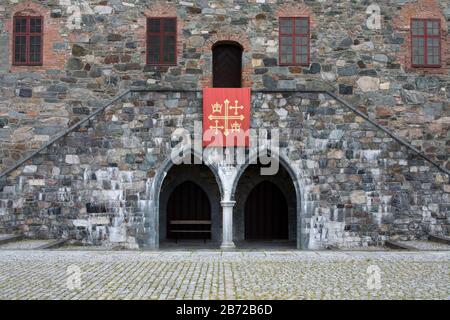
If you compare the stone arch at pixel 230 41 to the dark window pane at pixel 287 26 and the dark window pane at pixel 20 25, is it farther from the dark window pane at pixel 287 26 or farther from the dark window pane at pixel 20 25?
the dark window pane at pixel 20 25

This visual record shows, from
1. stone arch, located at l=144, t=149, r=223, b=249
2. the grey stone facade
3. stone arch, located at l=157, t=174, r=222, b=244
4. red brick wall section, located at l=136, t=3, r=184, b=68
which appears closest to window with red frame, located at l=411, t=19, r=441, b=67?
the grey stone facade

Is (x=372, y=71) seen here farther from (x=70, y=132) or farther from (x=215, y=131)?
(x=70, y=132)

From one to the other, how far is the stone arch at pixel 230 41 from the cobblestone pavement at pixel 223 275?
6.58 m

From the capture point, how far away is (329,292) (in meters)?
7.59

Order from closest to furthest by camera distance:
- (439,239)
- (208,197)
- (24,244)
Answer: (24,244), (439,239), (208,197)

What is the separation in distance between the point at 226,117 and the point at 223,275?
6.53 meters

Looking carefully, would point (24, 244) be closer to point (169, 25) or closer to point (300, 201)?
point (300, 201)

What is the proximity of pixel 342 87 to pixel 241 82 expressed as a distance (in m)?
3.13

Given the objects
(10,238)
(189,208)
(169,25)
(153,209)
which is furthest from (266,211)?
(10,238)

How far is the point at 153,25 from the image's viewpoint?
17.0m

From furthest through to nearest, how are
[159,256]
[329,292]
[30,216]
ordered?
[30,216]
[159,256]
[329,292]

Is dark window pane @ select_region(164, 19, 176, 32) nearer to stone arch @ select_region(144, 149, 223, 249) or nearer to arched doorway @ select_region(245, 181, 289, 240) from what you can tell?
stone arch @ select_region(144, 149, 223, 249)

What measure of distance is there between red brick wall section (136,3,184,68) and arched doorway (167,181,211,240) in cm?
419

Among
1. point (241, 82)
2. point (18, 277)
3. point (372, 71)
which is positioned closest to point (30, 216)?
point (18, 277)
